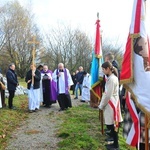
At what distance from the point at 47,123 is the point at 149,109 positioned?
6113 millimetres

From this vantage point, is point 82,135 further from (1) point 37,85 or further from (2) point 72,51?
(2) point 72,51

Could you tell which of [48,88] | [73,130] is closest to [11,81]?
[48,88]

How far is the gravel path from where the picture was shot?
676cm

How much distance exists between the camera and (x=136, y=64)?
13.3 ft

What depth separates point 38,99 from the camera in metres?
12.1

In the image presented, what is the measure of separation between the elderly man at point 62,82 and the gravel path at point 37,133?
0.94 metres

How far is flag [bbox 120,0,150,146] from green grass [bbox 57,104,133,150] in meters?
2.36

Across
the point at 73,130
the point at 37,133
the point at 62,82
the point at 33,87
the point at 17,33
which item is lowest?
the point at 37,133

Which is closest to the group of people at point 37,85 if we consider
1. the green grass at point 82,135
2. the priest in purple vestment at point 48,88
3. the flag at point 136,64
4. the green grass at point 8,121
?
the priest in purple vestment at point 48,88

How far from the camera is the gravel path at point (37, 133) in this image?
676 cm

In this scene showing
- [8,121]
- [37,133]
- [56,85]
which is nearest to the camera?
[37,133]

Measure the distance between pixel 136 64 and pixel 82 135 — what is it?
368 cm

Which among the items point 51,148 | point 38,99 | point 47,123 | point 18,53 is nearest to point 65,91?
point 38,99

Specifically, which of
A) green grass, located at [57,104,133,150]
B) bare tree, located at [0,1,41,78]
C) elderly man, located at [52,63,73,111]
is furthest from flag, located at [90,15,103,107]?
bare tree, located at [0,1,41,78]
